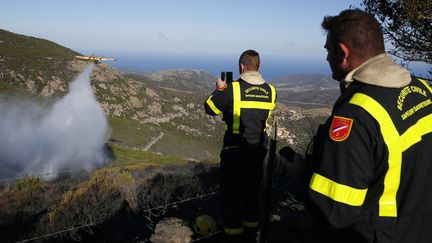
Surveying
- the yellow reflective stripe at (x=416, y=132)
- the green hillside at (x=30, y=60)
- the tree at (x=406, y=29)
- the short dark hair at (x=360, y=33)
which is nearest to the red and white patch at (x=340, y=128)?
the yellow reflective stripe at (x=416, y=132)

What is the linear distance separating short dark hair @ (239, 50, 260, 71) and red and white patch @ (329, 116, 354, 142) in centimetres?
356

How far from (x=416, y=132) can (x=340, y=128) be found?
569mm

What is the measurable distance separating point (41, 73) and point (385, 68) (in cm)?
10883

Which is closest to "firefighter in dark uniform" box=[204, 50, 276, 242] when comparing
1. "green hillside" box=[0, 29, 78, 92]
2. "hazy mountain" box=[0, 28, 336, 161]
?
"hazy mountain" box=[0, 28, 336, 161]

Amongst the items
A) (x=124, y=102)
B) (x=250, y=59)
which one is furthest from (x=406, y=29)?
(x=124, y=102)

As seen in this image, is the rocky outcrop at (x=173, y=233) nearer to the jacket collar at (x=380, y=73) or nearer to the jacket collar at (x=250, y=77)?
the jacket collar at (x=250, y=77)

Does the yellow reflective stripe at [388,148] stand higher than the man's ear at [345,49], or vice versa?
the man's ear at [345,49]

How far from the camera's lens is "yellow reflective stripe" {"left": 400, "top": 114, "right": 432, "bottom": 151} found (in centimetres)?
257

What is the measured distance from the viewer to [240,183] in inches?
243

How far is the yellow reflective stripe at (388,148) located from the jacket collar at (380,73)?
0.13 meters

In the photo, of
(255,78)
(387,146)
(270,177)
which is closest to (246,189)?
(270,177)

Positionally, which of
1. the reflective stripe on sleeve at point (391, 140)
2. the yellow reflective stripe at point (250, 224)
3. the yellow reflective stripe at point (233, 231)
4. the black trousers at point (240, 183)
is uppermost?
the reflective stripe on sleeve at point (391, 140)

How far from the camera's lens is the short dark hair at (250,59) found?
19.6ft

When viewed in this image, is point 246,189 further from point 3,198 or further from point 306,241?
point 3,198
